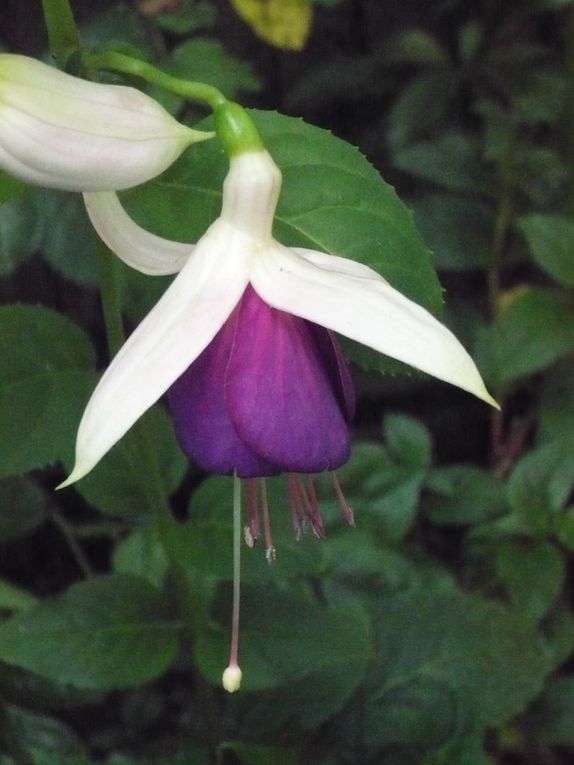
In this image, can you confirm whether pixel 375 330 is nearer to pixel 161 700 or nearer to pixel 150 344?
pixel 150 344

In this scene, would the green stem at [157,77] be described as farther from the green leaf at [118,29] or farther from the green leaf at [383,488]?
the green leaf at [383,488]

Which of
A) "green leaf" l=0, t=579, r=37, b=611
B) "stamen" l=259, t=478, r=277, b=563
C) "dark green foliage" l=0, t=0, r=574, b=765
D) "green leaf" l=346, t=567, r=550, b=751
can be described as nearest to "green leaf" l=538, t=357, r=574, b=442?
"dark green foliage" l=0, t=0, r=574, b=765

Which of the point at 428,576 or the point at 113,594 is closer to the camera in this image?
the point at 113,594

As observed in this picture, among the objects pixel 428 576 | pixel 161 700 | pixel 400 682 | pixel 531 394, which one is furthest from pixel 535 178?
pixel 161 700

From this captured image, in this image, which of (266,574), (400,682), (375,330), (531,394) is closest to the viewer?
(375,330)

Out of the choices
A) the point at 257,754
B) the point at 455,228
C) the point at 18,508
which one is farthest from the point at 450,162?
the point at 257,754

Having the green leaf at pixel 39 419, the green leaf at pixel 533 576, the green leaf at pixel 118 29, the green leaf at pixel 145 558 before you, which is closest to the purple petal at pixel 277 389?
the green leaf at pixel 39 419
